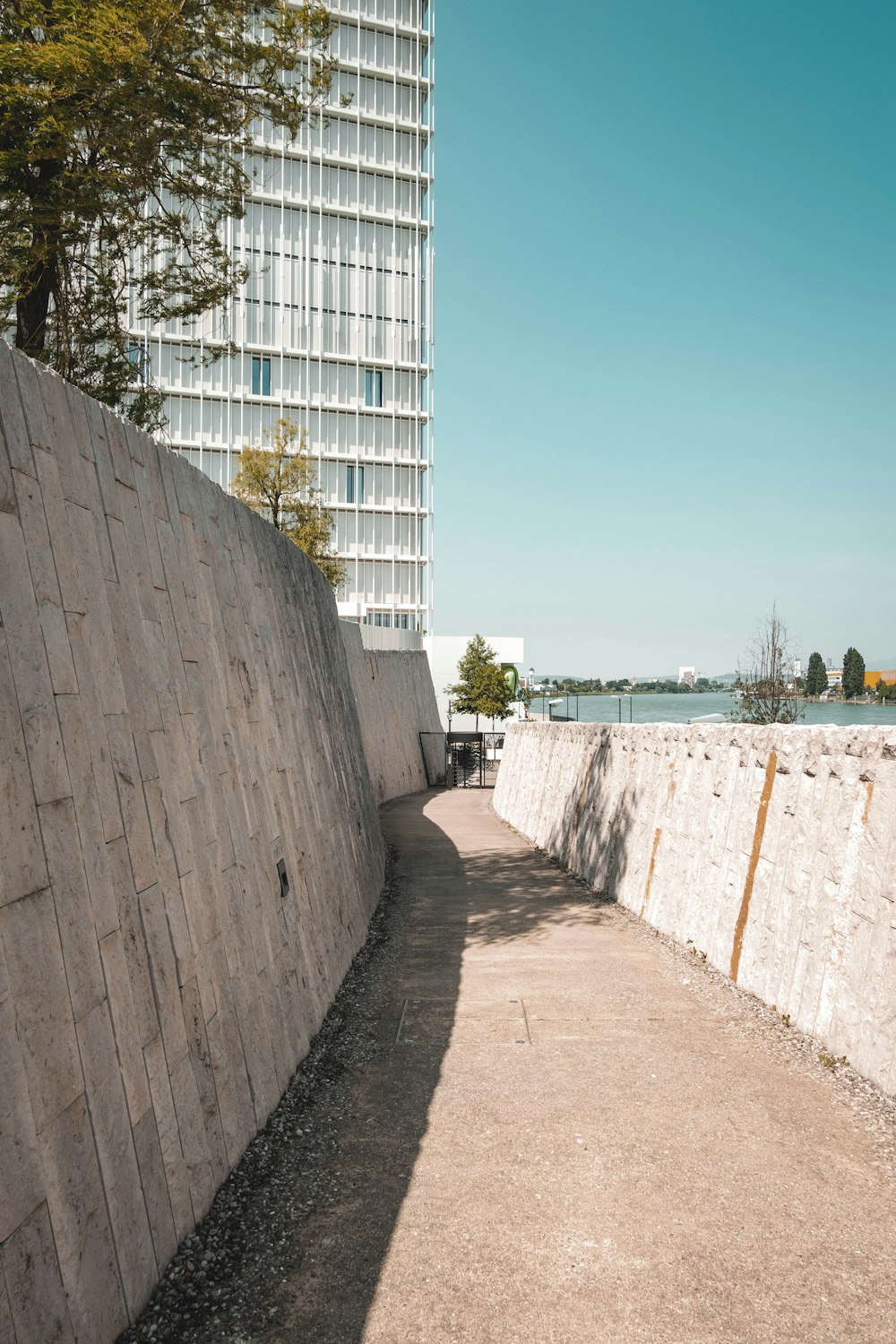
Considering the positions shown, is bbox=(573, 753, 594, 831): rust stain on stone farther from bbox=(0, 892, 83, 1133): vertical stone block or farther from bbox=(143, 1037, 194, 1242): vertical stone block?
bbox=(0, 892, 83, 1133): vertical stone block

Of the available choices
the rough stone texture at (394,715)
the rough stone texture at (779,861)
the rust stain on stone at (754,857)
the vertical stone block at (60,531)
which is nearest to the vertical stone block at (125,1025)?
the vertical stone block at (60,531)

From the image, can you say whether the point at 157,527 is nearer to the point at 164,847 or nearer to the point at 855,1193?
the point at 164,847

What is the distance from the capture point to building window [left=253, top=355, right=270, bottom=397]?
4975 cm

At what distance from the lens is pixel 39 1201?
2.60 m

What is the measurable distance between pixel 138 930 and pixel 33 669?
1169 millimetres

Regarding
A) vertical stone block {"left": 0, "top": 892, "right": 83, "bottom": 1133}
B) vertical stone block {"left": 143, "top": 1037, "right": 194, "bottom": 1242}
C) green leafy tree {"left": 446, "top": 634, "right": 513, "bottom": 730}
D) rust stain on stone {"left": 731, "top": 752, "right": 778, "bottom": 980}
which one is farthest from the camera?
green leafy tree {"left": 446, "top": 634, "right": 513, "bottom": 730}

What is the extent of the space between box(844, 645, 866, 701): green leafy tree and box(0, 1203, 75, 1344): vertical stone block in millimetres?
35727

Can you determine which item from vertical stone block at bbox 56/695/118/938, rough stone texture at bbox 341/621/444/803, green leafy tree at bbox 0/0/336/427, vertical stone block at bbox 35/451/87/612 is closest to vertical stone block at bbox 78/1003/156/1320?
vertical stone block at bbox 56/695/118/938

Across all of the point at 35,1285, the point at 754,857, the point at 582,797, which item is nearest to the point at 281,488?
the point at 582,797

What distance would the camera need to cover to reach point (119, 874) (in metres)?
3.50

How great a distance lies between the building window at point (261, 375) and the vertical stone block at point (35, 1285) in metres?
50.7

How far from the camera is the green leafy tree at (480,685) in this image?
53469mm

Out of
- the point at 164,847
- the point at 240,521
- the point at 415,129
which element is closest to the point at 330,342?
the point at 415,129

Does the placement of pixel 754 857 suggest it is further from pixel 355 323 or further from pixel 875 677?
pixel 355 323
